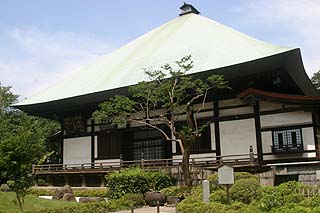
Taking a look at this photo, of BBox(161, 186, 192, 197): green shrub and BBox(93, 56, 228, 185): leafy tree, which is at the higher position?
BBox(93, 56, 228, 185): leafy tree

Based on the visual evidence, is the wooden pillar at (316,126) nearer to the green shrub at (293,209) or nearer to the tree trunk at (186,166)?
the tree trunk at (186,166)

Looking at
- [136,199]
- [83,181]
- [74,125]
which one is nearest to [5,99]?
[74,125]

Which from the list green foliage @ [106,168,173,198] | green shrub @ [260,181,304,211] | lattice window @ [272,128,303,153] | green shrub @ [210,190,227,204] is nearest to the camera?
green shrub @ [260,181,304,211]

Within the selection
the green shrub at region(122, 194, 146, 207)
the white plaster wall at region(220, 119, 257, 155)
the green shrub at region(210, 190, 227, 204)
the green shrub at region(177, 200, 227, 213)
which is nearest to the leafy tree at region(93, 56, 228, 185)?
the white plaster wall at region(220, 119, 257, 155)

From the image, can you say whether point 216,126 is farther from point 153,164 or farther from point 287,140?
point 153,164

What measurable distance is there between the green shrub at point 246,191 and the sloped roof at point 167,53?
348 inches

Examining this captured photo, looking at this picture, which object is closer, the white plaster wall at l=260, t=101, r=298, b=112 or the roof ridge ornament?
the white plaster wall at l=260, t=101, r=298, b=112

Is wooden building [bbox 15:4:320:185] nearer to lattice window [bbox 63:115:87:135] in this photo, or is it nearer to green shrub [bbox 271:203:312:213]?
lattice window [bbox 63:115:87:135]

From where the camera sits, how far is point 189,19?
104ft

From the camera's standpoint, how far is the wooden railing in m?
21.4

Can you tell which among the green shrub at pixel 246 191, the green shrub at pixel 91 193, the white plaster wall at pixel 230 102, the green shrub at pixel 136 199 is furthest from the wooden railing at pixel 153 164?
the green shrub at pixel 246 191

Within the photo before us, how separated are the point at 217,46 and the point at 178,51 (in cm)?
272

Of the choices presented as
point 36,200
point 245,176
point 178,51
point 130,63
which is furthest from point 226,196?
point 130,63

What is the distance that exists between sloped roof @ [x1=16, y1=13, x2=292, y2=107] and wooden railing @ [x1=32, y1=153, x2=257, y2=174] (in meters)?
4.89
